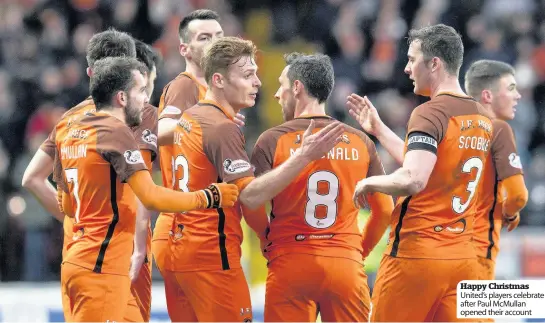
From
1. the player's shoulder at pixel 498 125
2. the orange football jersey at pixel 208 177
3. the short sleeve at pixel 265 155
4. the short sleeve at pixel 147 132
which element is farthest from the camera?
the player's shoulder at pixel 498 125

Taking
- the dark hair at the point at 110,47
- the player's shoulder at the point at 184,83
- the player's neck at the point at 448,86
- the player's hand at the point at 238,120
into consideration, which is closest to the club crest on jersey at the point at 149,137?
the player's shoulder at the point at 184,83

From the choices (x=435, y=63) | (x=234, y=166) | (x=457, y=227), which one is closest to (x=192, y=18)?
(x=234, y=166)

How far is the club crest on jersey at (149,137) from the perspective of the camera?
8.14m

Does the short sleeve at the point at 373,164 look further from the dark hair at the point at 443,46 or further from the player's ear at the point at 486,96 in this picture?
the player's ear at the point at 486,96

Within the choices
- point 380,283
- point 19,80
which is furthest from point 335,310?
point 19,80

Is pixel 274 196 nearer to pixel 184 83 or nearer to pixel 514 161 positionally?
pixel 184 83

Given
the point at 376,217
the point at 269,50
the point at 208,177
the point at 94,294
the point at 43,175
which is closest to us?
the point at 94,294

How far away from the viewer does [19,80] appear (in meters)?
16.2

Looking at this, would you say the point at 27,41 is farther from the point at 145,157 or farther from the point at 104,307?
the point at 104,307

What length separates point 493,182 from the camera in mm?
8406

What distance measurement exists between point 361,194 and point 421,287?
849 mm

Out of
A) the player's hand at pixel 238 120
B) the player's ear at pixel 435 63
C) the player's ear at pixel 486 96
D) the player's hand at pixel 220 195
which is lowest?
the player's hand at pixel 220 195

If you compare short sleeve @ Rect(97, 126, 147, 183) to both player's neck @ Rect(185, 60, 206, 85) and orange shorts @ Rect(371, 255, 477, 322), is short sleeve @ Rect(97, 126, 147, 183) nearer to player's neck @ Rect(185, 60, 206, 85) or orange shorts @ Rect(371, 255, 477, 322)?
player's neck @ Rect(185, 60, 206, 85)

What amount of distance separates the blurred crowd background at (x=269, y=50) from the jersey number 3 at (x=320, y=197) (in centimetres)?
692
